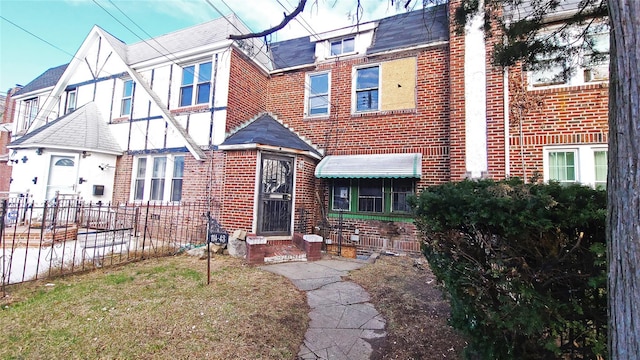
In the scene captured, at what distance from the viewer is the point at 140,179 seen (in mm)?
11094

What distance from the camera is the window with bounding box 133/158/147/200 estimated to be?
11.0 m

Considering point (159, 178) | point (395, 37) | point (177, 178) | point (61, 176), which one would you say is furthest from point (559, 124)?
point (61, 176)

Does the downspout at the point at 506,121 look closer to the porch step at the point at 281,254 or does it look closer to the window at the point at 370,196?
the window at the point at 370,196

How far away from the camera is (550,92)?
752cm

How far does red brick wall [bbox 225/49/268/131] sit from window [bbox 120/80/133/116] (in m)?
4.95

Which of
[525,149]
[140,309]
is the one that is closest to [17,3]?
[140,309]

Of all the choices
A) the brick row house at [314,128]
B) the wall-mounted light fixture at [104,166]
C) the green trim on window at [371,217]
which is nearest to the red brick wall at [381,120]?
the brick row house at [314,128]

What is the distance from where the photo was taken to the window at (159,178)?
1030 cm

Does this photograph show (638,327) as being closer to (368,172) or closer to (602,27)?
(602,27)

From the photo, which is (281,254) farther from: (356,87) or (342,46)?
(342,46)

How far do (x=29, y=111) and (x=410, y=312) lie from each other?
22.7 meters

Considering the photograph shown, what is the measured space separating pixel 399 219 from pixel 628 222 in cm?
783

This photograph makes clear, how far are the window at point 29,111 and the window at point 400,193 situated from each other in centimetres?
2024

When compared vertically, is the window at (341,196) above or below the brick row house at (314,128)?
below
